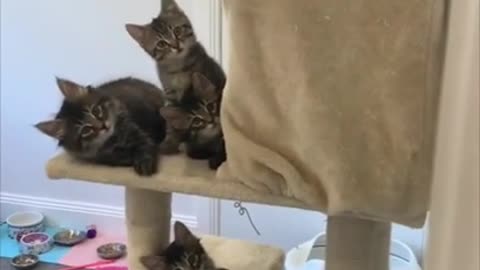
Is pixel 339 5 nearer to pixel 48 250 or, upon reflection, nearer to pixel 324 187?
pixel 324 187

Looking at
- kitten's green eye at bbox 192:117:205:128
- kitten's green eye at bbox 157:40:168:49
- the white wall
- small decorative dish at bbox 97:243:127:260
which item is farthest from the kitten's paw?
small decorative dish at bbox 97:243:127:260

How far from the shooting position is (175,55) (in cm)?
160

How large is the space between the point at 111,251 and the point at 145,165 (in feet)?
4.37

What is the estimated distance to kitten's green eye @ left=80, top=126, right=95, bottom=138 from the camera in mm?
1568

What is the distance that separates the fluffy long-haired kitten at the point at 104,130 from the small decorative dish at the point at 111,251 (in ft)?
3.98

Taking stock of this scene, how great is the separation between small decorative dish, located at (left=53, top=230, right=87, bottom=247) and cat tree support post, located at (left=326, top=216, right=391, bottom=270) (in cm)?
153

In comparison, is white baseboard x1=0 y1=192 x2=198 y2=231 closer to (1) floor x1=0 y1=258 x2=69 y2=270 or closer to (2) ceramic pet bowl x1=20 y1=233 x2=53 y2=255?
(2) ceramic pet bowl x1=20 y1=233 x2=53 y2=255

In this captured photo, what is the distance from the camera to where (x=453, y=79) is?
3.28ft

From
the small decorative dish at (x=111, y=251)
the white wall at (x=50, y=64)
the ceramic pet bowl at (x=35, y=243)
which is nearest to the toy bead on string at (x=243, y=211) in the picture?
the white wall at (x=50, y=64)

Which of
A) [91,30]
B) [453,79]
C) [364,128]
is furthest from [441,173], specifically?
[91,30]

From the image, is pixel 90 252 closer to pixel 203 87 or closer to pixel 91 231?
pixel 91 231

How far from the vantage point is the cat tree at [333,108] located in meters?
1.26

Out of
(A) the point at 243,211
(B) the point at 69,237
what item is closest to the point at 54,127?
(A) the point at 243,211

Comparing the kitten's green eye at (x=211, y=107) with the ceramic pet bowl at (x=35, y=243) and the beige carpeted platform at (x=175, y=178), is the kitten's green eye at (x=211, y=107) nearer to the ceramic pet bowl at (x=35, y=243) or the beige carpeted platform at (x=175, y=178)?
the beige carpeted platform at (x=175, y=178)
